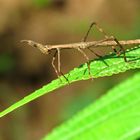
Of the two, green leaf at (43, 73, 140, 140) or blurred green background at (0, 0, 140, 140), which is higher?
blurred green background at (0, 0, 140, 140)

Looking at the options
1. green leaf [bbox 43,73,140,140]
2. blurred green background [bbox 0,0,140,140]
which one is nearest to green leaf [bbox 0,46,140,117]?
green leaf [bbox 43,73,140,140]

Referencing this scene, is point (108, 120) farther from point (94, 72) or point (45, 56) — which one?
point (45, 56)

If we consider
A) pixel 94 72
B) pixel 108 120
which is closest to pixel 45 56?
pixel 94 72

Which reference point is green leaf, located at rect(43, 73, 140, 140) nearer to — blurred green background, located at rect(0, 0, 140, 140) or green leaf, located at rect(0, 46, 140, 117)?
green leaf, located at rect(0, 46, 140, 117)

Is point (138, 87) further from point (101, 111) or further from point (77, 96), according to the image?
point (77, 96)

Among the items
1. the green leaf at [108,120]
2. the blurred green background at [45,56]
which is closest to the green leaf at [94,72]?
the green leaf at [108,120]

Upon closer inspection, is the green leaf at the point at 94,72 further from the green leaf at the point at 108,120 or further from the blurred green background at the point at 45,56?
the blurred green background at the point at 45,56
